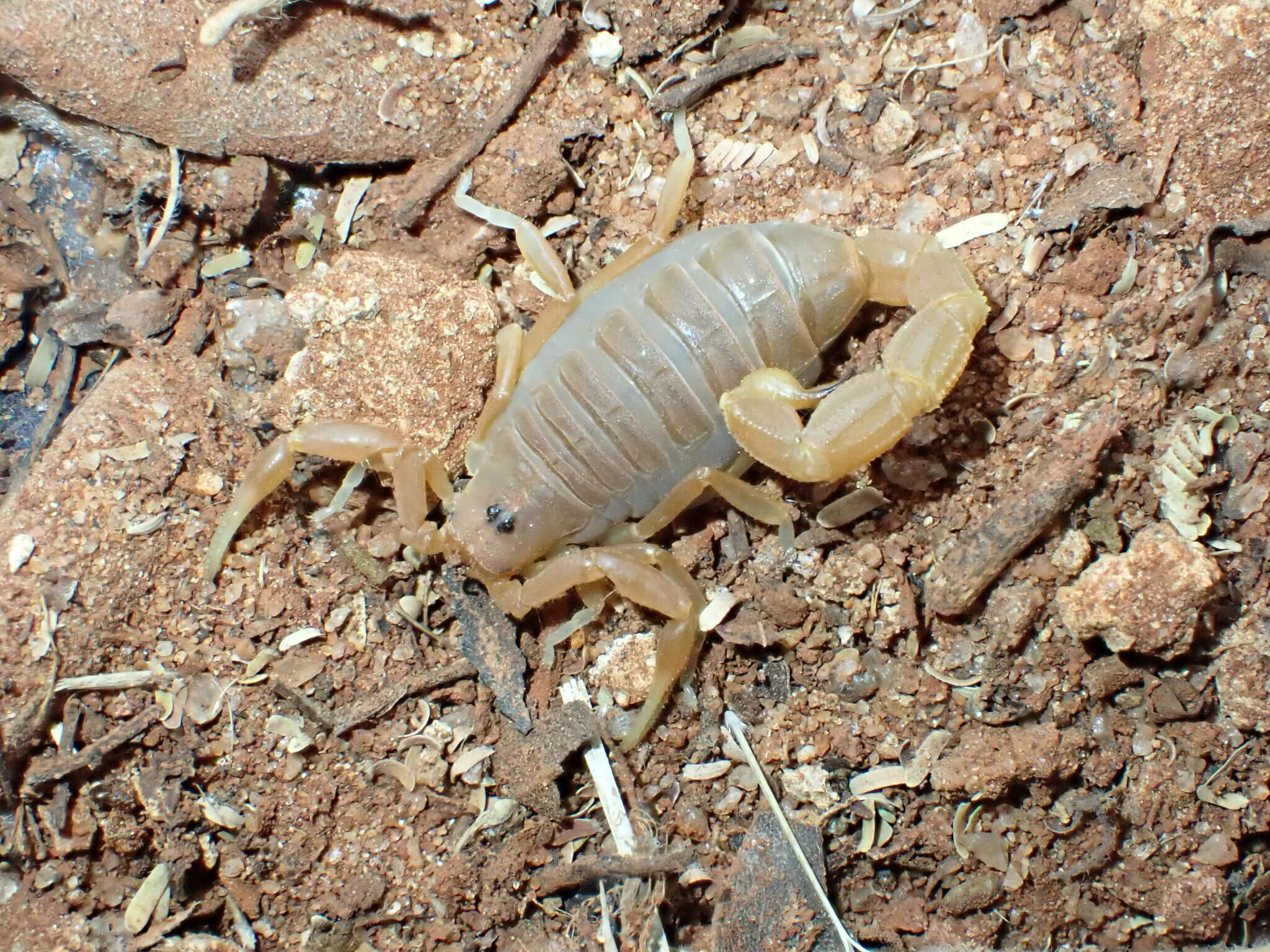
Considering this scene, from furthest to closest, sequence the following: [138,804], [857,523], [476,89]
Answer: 1. [476,89]
2. [857,523]
3. [138,804]

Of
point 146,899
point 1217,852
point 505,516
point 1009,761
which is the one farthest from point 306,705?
point 1217,852

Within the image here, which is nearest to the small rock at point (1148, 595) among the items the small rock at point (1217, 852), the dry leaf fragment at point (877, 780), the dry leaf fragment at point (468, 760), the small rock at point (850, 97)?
the small rock at point (1217, 852)

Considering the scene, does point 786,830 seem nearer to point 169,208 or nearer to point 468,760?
point 468,760

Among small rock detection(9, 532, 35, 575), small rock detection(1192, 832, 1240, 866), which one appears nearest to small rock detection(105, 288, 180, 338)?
small rock detection(9, 532, 35, 575)

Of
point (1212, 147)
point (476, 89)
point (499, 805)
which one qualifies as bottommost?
point (499, 805)

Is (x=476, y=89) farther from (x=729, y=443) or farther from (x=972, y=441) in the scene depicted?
(x=972, y=441)

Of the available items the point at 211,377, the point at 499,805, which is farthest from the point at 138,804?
the point at 211,377

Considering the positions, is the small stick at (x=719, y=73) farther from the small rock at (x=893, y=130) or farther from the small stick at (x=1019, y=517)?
the small stick at (x=1019, y=517)

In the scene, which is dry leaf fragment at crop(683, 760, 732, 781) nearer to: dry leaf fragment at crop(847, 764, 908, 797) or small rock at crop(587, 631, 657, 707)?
small rock at crop(587, 631, 657, 707)
